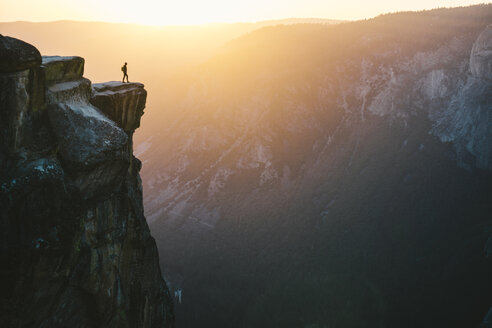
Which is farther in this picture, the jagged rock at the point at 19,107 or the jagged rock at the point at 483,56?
the jagged rock at the point at 483,56

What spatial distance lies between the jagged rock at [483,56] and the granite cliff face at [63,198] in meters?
81.6

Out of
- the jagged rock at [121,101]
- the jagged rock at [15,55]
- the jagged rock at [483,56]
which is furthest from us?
the jagged rock at [483,56]

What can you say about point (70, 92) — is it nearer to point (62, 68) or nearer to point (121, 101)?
point (62, 68)

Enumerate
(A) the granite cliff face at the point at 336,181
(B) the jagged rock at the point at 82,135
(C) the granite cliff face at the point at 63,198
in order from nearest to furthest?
(C) the granite cliff face at the point at 63,198 → (B) the jagged rock at the point at 82,135 → (A) the granite cliff face at the point at 336,181

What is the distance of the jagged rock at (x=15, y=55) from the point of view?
13.0 m

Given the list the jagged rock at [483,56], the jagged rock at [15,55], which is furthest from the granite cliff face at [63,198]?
the jagged rock at [483,56]

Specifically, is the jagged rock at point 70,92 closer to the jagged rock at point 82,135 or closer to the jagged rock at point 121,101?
the jagged rock at point 82,135

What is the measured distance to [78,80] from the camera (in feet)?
58.9

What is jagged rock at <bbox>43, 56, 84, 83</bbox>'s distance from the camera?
1619 centimetres

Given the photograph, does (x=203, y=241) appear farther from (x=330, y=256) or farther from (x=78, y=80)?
(x=78, y=80)

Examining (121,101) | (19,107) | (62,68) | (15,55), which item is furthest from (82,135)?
(121,101)

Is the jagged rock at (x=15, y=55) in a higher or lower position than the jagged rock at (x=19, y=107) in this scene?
higher

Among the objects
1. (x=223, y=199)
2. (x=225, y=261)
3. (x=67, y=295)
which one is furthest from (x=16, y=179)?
(x=223, y=199)

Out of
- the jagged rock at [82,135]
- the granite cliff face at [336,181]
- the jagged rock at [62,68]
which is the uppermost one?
the jagged rock at [62,68]
